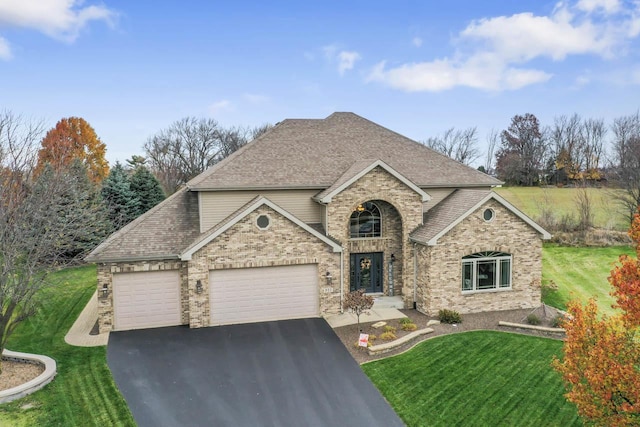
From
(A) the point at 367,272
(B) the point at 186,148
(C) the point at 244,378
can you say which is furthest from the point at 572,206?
(B) the point at 186,148

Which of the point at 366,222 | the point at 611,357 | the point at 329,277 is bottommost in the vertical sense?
the point at 329,277

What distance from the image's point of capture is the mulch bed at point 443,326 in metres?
13.7

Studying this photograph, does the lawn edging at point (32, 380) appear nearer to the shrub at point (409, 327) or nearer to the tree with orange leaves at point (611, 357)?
the shrub at point (409, 327)

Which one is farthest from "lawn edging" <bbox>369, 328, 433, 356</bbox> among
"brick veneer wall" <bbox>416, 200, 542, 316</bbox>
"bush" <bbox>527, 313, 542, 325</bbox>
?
"bush" <bbox>527, 313, 542, 325</bbox>

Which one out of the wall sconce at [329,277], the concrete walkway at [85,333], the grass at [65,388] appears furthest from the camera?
the wall sconce at [329,277]

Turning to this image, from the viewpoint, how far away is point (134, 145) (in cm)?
5616

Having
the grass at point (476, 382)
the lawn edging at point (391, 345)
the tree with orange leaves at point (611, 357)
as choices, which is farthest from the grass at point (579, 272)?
the tree with orange leaves at point (611, 357)

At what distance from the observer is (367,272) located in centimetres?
1894

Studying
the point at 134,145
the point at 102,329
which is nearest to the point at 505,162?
the point at 134,145

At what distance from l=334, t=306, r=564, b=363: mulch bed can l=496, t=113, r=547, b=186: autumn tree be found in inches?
1908

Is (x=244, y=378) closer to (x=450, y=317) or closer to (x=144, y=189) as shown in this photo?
(x=450, y=317)

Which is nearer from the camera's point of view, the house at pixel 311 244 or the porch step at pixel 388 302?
the house at pixel 311 244

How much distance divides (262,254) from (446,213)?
817 centimetres

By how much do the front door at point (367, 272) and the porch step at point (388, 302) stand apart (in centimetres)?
64
